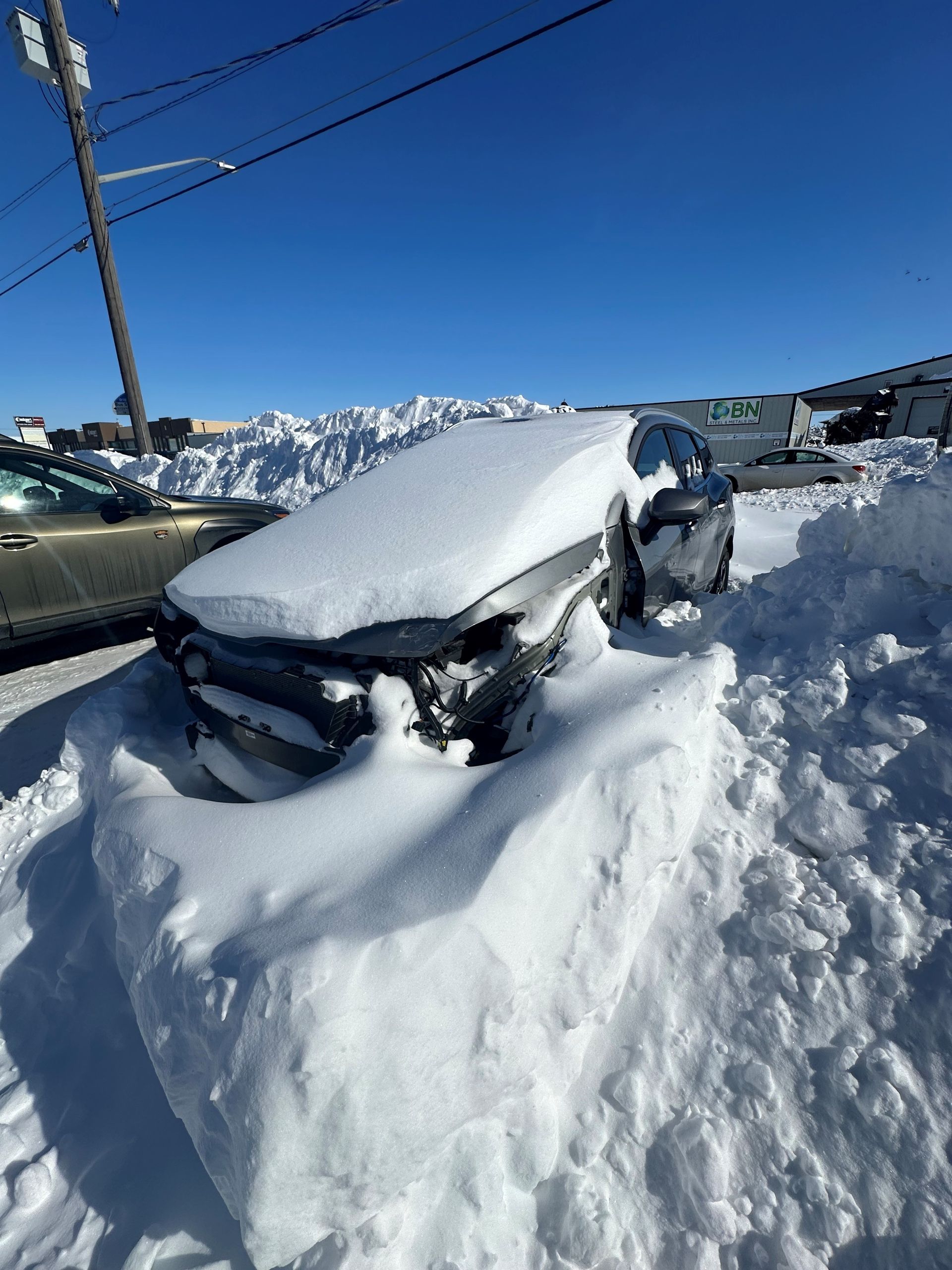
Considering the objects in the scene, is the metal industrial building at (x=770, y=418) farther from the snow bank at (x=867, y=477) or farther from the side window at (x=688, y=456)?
the side window at (x=688, y=456)

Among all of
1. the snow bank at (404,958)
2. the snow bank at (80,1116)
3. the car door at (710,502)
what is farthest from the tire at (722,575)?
the snow bank at (80,1116)

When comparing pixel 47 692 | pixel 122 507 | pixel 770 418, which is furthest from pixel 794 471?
pixel 47 692

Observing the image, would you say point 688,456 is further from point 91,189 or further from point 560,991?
point 91,189

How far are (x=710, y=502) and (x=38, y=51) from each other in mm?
12659

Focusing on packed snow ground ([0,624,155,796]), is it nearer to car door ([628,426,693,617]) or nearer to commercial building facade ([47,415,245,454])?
car door ([628,426,693,617])

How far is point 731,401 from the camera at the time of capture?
2492 cm

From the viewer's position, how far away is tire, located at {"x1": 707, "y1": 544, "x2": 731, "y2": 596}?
4.77 m

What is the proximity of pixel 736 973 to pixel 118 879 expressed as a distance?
6.23ft

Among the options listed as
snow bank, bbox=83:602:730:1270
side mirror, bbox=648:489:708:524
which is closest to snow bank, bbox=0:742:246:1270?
snow bank, bbox=83:602:730:1270

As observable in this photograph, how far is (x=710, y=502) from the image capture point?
3.71 meters

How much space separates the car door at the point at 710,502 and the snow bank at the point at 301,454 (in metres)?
10.8

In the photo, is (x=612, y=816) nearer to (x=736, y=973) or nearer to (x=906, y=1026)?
(x=736, y=973)

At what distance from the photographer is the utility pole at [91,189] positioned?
8.93m

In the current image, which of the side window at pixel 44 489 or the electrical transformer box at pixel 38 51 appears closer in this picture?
the side window at pixel 44 489
